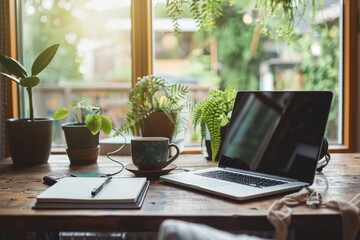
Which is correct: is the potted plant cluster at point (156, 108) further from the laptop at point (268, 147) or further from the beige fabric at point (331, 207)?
the beige fabric at point (331, 207)

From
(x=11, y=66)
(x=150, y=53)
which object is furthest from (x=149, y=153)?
(x=150, y=53)

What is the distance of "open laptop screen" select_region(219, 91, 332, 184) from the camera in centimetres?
107

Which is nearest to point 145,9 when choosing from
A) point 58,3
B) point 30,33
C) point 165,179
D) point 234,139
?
point 58,3

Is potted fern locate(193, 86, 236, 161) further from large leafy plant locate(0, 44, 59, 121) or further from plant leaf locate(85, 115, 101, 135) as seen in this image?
large leafy plant locate(0, 44, 59, 121)

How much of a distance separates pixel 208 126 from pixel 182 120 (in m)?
0.19

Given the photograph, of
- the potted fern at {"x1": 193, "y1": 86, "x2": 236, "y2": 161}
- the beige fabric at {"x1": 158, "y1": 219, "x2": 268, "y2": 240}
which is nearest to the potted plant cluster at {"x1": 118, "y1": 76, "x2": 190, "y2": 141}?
the potted fern at {"x1": 193, "y1": 86, "x2": 236, "y2": 161}

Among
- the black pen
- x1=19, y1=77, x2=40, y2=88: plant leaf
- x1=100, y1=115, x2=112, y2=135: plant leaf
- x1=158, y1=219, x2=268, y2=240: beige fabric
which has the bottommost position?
the black pen

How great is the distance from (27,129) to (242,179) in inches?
30.0

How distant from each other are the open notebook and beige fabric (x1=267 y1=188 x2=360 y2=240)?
0.98 feet

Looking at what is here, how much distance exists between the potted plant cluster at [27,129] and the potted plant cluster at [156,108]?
0.95 ft

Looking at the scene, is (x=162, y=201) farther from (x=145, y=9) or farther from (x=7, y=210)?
(x=145, y=9)

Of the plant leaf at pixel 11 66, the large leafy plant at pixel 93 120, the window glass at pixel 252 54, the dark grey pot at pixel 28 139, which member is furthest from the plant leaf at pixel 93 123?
the window glass at pixel 252 54

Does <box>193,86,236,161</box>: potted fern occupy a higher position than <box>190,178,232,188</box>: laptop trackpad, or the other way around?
Result: <box>193,86,236,161</box>: potted fern

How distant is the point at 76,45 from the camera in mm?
2209
